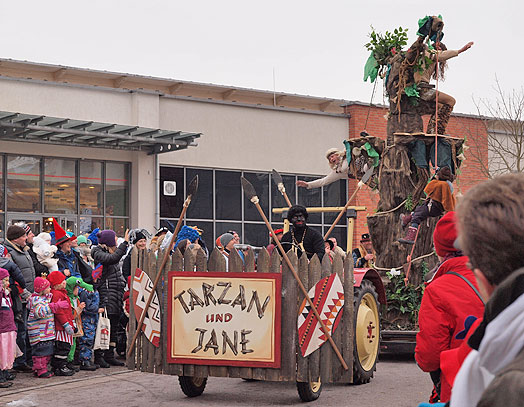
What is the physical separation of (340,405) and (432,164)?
5938 mm

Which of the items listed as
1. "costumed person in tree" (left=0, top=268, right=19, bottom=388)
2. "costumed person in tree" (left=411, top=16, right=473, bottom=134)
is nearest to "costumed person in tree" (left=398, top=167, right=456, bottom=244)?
"costumed person in tree" (left=411, top=16, right=473, bottom=134)

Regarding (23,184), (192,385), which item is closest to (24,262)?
(192,385)

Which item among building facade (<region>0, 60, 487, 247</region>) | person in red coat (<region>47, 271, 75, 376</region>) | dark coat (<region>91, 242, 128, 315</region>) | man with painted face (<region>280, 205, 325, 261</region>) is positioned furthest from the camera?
building facade (<region>0, 60, 487, 247</region>)

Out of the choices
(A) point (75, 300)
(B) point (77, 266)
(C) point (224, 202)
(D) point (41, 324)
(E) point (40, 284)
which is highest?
(C) point (224, 202)

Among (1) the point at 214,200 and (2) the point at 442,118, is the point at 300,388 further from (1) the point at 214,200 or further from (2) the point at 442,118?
(1) the point at 214,200

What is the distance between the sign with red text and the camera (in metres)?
8.18

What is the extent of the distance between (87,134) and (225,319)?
15.2 m

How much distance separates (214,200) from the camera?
27406mm

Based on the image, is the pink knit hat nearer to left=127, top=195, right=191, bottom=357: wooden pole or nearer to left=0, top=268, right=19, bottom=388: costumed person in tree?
left=0, top=268, right=19, bottom=388: costumed person in tree

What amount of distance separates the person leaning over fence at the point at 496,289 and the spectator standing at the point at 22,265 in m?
9.13

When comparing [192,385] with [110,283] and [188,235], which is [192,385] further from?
[110,283]

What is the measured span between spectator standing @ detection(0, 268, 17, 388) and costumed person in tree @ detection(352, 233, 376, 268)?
568 centimetres

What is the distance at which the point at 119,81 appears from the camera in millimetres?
26891

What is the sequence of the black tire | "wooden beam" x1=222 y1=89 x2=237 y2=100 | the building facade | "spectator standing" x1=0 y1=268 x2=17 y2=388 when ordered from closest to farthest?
the black tire < "spectator standing" x1=0 y1=268 x2=17 y2=388 < the building facade < "wooden beam" x1=222 y1=89 x2=237 y2=100
